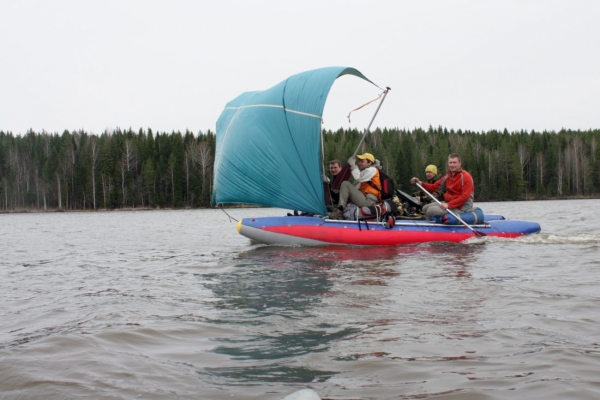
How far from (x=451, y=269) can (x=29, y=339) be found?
641 centimetres

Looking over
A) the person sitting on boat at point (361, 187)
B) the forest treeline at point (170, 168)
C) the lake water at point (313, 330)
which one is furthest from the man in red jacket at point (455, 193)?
the forest treeline at point (170, 168)

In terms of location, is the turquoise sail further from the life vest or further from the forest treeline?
the forest treeline

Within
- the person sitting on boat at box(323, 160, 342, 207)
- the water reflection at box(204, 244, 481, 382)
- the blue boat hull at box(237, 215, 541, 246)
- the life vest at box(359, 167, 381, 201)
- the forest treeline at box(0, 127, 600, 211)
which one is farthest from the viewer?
the forest treeline at box(0, 127, 600, 211)

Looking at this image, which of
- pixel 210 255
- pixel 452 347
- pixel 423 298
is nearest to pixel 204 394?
pixel 452 347

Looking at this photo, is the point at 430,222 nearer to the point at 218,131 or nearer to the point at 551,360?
the point at 218,131

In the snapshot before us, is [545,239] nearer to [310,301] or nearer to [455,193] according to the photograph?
[455,193]

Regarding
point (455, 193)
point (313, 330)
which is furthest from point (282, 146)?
point (313, 330)

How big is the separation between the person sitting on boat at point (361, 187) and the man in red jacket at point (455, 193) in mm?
945

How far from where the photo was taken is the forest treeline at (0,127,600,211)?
73125 millimetres

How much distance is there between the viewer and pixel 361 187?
13852mm

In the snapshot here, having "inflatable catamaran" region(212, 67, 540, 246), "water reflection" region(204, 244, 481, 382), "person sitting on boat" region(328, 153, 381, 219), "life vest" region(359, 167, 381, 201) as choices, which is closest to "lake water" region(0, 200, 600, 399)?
"water reflection" region(204, 244, 481, 382)

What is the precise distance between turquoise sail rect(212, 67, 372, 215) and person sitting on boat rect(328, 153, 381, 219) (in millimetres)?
478

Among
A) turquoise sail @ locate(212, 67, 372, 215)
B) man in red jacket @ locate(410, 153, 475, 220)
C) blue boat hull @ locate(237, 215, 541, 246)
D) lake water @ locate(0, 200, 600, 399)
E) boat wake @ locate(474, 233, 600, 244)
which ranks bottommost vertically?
lake water @ locate(0, 200, 600, 399)

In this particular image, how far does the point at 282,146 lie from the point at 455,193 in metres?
4.24
